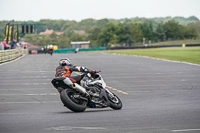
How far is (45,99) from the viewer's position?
15977mm

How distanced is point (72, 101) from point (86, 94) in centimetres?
52

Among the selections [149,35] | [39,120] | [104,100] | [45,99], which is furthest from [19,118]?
[149,35]

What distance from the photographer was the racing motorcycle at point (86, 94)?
38.0 feet

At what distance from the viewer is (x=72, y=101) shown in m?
11.5

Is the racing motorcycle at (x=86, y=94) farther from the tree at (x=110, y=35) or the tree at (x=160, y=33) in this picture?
the tree at (x=160, y=33)

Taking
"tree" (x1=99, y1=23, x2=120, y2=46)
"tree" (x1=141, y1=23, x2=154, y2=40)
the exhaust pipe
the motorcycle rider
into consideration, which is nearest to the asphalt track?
the exhaust pipe

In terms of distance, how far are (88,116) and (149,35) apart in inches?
7265

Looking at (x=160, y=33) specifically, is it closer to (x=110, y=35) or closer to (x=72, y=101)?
(x=110, y=35)

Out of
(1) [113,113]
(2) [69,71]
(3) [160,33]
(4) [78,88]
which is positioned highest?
(3) [160,33]

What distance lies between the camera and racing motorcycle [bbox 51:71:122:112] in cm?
1159

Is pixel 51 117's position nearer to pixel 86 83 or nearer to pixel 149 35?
pixel 86 83

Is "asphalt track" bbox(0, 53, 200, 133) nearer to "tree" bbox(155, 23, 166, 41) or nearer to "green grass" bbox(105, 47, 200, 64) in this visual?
"green grass" bbox(105, 47, 200, 64)

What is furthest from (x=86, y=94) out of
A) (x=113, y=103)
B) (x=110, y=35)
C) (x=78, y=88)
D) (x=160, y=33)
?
(x=160, y=33)

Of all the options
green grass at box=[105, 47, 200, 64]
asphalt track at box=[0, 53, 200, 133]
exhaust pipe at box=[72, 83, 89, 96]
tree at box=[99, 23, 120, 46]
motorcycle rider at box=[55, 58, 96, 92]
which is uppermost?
tree at box=[99, 23, 120, 46]
